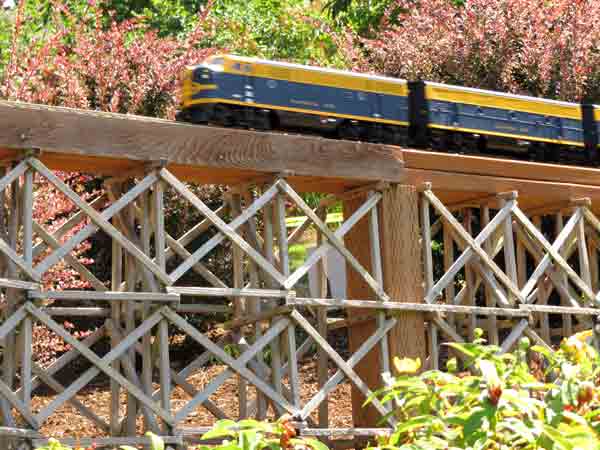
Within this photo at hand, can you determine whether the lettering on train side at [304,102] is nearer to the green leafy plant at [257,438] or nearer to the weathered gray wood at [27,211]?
A: the weathered gray wood at [27,211]

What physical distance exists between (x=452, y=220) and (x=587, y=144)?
468 cm

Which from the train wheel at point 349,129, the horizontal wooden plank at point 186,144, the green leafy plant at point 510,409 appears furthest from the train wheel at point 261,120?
the green leafy plant at point 510,409

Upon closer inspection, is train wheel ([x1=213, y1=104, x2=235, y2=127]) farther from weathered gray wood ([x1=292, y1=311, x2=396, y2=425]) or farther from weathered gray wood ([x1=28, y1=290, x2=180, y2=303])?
weathered gray wood ([x1=28, y1=290, x2=180, y2=303])

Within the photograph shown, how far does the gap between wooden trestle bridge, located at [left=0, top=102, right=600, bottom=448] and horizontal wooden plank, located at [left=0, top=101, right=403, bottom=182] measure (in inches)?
0.5

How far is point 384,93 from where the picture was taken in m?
12.7

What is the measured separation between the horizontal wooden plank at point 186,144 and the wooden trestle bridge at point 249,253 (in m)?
0.01

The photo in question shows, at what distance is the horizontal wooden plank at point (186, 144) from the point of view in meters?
8.80

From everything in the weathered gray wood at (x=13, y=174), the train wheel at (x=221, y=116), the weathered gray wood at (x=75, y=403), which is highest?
the train wheel at (x=221, y=116)

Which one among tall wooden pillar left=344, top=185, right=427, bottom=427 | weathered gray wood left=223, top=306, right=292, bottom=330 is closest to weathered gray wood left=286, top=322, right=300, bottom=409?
weathered gray wood left=223, top=306, right=292, bottom=330

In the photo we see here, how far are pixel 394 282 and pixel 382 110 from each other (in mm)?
2698

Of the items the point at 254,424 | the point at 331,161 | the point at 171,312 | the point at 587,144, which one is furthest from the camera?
the point at 587,144

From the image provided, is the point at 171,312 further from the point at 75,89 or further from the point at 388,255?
the point at 75,89

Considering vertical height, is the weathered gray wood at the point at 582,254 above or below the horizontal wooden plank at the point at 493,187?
below

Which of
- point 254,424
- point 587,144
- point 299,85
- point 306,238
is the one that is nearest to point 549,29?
point 587,144
